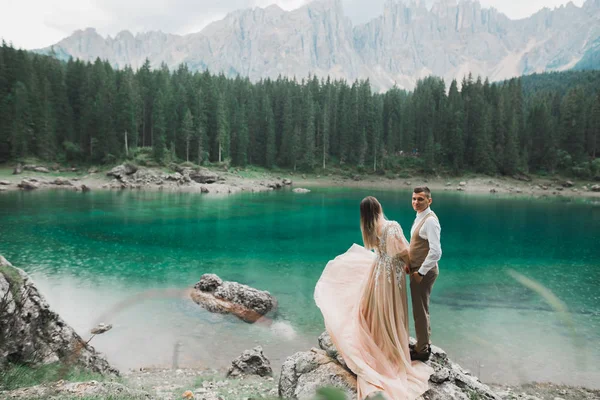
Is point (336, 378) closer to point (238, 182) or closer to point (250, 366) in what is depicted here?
point (250, 366)

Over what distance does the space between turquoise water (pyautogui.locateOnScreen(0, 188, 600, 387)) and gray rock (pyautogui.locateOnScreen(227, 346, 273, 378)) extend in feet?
3.01

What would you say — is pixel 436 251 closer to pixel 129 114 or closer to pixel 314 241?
pixel 314 241

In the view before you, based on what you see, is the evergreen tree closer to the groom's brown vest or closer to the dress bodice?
the dress bodice

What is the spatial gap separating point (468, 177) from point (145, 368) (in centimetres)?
7723

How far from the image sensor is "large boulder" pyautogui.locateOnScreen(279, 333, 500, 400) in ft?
16.1

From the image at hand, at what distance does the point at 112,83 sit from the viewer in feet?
231

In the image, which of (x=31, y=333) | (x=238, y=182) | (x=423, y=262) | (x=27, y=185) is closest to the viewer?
(x=423, y=262)

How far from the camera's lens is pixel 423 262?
17.1ft

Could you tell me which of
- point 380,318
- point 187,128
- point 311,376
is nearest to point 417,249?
point 380,318

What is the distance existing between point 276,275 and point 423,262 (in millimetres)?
13076

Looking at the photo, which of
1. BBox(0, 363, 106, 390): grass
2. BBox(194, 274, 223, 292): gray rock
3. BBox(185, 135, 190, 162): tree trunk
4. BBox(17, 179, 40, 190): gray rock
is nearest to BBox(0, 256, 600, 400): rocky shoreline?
BBox(0, 363, 106, 390): grass

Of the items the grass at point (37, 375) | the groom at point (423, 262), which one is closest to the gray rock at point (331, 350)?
the groom at point (423, 262)

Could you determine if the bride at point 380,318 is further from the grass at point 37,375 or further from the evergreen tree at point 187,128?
the evergreen tree at point 187,128

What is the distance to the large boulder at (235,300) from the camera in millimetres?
12805
